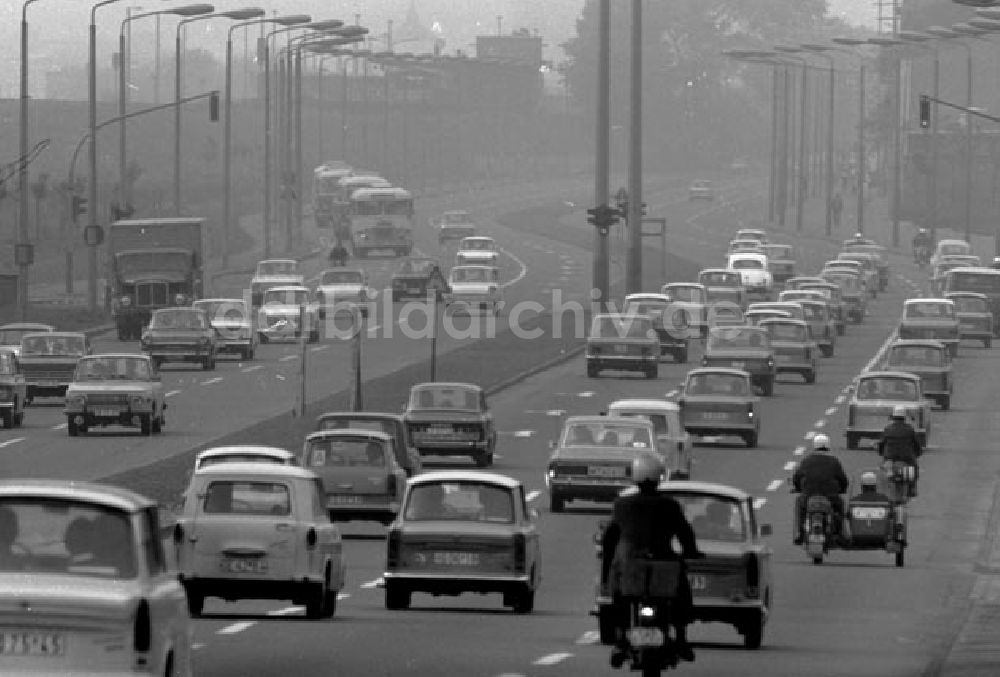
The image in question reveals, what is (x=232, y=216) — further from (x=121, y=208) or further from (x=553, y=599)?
(x=553, y=599)

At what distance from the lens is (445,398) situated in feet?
165

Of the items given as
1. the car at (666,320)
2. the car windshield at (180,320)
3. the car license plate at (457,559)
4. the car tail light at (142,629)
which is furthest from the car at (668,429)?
the car tail light at (142,629)

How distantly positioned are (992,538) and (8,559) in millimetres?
25359

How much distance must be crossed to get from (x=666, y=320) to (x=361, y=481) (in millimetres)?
40550

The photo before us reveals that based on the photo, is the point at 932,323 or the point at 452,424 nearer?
the point at 452,424

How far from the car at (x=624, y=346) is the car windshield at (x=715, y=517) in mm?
44108

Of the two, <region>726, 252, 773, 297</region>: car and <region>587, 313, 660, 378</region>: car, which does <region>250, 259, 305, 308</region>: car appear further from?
<region>587, 313, 660, 378</region>: car

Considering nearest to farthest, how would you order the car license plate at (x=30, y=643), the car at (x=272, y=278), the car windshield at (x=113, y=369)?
1. the car license plate at (x=30, y=643)
2. the car windshield at (x=113, y=369)
3. the car at (x=272, y=278)

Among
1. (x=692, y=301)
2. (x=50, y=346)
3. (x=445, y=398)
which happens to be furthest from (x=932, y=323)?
(x=445, y=398)

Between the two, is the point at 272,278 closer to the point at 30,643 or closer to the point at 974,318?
the point at 974,318

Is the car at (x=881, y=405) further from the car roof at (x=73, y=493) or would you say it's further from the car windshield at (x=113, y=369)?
the car roof at (x=73, y=493)

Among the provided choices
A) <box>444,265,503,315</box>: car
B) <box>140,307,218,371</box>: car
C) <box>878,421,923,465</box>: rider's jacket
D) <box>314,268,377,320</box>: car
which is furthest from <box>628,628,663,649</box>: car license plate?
<box>444,265,503,315</box>: car

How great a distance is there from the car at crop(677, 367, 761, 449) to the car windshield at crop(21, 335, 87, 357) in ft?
45.2

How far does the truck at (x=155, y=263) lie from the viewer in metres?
85.1
